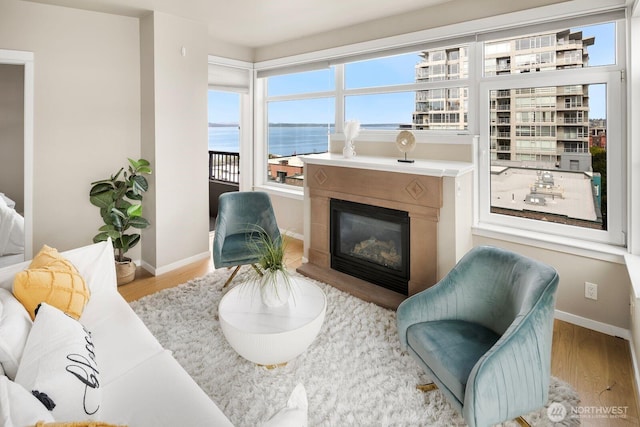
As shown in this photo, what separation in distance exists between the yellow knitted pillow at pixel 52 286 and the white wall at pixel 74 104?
5.61ft

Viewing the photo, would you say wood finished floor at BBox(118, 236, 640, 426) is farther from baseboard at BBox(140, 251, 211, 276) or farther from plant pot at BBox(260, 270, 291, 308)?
baseboard at BBox(140, 251, 211, 276)

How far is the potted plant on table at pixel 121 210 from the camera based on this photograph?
328 cm

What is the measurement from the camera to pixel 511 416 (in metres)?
1.51

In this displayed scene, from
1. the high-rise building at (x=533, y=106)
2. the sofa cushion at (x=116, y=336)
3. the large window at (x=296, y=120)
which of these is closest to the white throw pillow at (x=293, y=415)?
the sofa cushion at (x=116, y=336)

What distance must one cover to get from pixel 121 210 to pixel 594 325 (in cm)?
409

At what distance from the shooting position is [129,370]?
1561mm

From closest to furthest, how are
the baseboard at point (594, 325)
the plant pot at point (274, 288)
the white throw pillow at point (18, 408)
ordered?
the white throw pillow at point (18, 408), the plant pot at point (274, 288), the baseboard at point (594, 325)

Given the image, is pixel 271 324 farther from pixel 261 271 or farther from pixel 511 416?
pixel 511 416

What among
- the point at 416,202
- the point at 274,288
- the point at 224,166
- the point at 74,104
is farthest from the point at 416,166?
the point at 224,166

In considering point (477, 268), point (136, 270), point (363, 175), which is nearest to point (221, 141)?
point (136, 270)

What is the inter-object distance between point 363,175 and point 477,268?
1.52 meters

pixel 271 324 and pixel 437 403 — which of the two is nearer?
pixel 437 403

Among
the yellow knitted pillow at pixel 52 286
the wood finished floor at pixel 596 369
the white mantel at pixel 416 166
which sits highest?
the white mantel at pixel 416 166

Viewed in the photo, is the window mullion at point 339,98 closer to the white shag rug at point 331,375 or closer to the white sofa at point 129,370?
the white shag rug at point 331,375
